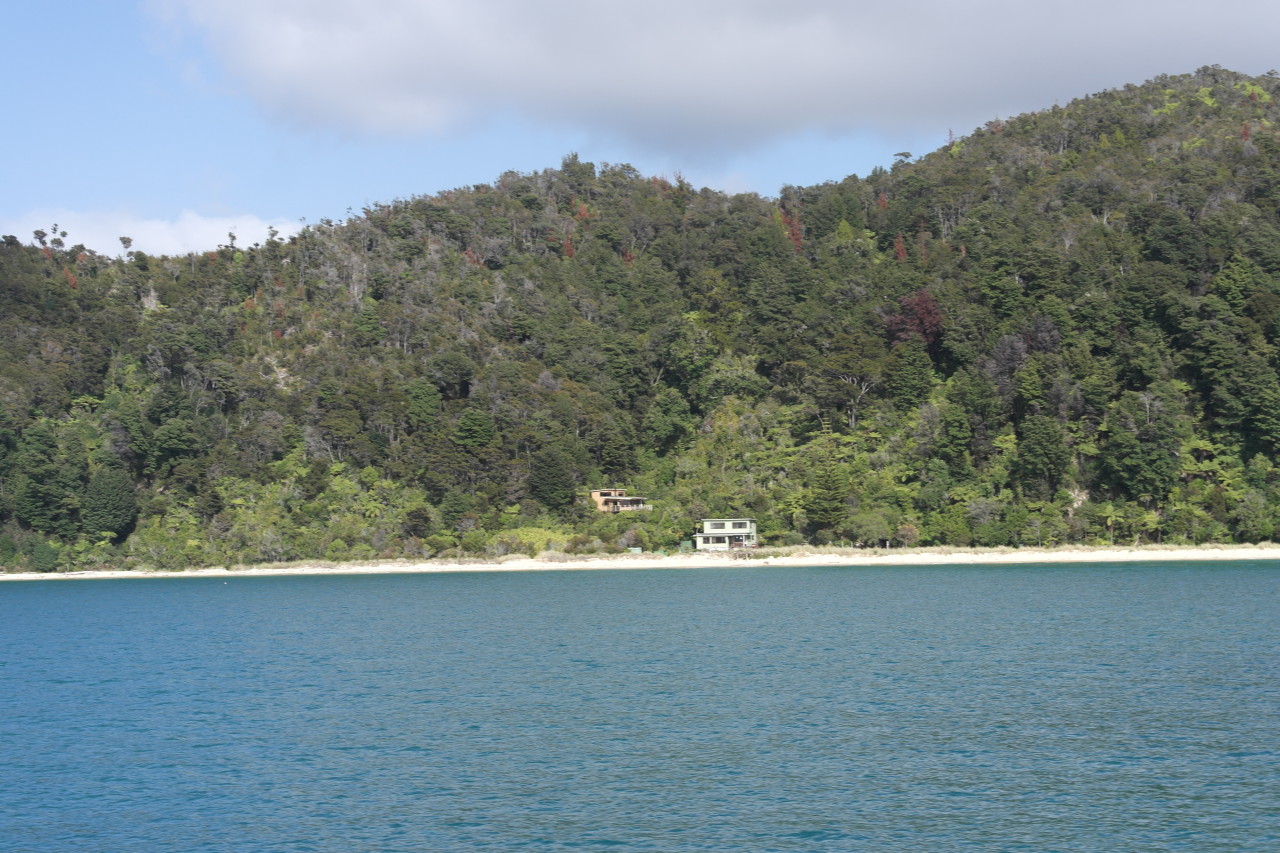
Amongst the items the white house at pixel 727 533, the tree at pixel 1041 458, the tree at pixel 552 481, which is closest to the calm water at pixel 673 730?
the tree at pixel 1041 458

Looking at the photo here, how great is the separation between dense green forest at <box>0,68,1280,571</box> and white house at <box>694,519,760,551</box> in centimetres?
170

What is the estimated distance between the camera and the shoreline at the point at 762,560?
76.7 meters

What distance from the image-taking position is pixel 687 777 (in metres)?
23.8

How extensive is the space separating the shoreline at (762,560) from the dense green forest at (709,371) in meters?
1.37

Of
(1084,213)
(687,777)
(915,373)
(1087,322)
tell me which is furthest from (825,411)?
(687,777)

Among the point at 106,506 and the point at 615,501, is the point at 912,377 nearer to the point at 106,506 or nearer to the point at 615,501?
the point at 615,501

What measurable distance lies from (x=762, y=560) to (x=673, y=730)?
5543 centimetres

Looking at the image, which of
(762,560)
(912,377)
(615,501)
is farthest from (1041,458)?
(615,501)

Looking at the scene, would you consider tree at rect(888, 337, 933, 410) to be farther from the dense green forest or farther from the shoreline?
the shoreline

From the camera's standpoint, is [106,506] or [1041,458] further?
[106,506]

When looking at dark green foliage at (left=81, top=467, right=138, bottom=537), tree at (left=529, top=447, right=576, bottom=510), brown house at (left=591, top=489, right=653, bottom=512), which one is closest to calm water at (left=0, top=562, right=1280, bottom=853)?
tree at (left=529, top=447, right=576, bottom=510)

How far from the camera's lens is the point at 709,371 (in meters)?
111

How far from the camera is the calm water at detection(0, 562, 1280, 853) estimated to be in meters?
20.7

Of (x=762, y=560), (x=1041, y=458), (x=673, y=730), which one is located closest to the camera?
(x=673, y=730)
